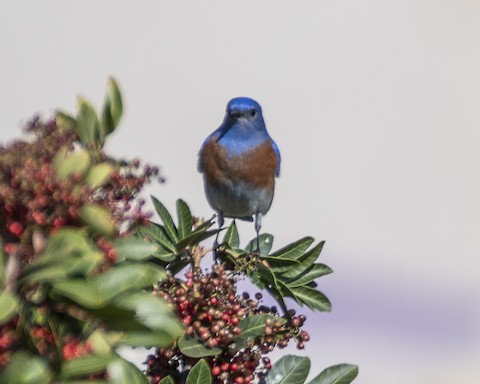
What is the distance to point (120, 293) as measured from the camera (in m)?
1.97

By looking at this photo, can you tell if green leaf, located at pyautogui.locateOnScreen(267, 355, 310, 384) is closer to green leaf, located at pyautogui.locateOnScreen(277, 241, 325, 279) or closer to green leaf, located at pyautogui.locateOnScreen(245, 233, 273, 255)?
green leaf, located at pyautogui.locateOnScreen(277, 241, 325, 279)

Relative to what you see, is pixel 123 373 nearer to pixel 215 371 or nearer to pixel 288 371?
pixel 215 371

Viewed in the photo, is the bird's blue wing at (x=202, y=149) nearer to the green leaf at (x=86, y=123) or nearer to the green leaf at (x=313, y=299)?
the green leaf at (x=313, y=299)

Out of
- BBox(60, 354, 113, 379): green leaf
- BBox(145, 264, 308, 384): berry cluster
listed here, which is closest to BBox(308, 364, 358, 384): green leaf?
BBox(145, 264, 308, 384): berry cluster

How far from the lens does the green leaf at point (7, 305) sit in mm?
1767

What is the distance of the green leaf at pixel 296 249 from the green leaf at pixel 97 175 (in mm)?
1425

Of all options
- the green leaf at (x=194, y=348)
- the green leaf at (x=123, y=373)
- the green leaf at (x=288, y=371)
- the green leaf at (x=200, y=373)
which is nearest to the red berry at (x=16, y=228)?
the green leaf at (x=123, y=373)

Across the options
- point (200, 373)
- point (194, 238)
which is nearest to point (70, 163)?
point (200, 373)

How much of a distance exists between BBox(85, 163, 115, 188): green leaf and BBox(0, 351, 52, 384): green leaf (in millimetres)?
424

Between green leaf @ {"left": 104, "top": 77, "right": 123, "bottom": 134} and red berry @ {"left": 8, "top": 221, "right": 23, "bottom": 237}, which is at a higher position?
green leaf @ {"left": 104, "top": 77, "right": 123, "bottom": 134}

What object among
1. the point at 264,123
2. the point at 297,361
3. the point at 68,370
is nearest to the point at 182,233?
the point at 297,361

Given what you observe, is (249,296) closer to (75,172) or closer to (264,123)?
(75,172)

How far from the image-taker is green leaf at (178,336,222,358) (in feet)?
9.65

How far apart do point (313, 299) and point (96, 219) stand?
1.54 m
